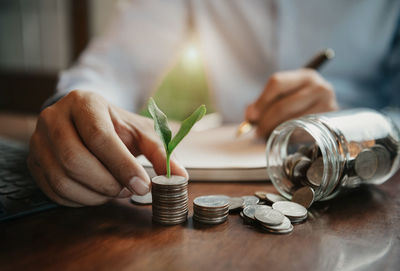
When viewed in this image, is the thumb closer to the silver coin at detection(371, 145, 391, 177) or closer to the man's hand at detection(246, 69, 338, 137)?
the man's hand at detection(246, 69, 338, 137)

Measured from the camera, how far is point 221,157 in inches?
32.4

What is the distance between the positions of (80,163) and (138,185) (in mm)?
94

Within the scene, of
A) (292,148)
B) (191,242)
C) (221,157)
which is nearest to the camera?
(191,242)

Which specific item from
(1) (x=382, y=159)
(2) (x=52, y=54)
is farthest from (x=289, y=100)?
(2) (x=52, y=54)

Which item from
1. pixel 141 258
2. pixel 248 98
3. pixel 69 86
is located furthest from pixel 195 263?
pixel 248 98

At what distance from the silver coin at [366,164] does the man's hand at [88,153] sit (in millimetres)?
295

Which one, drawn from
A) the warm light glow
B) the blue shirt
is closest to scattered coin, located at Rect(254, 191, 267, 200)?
the blue shirt

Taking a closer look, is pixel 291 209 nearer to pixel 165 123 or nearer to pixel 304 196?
pixel 304 196

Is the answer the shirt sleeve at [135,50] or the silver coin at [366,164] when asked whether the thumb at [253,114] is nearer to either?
the silver coin at [366,164]

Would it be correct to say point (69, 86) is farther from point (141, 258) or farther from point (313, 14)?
point (313, 14)

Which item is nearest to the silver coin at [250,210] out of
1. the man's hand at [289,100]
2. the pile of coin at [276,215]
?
the pile of coin at [276,215]

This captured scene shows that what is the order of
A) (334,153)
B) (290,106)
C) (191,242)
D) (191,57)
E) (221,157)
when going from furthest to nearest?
(191,57) → (290,106) → (221,157) → (334,153) → (191,242)

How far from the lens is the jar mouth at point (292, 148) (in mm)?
572

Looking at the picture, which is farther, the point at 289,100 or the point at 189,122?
the point at 289,100
